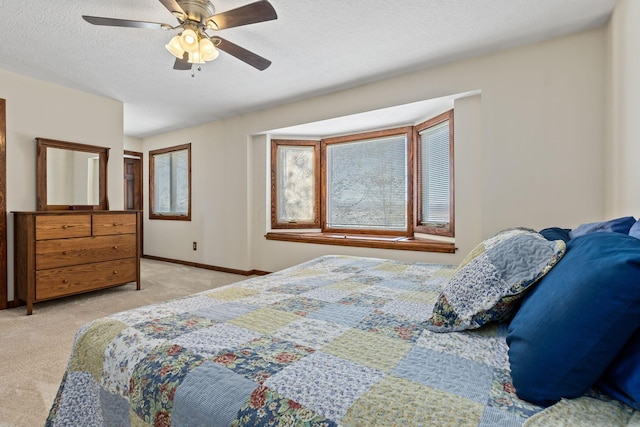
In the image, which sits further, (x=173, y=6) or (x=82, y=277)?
(x=82, y=277)

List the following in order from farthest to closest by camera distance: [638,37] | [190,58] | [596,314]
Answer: [190,58]
[638,37]
[596,314]

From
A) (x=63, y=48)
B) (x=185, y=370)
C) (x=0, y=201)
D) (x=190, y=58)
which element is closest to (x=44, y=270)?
(x=0, y=201)

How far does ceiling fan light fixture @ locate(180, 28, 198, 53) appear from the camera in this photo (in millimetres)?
1991

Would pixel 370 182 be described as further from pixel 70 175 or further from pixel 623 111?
pixel 70 175

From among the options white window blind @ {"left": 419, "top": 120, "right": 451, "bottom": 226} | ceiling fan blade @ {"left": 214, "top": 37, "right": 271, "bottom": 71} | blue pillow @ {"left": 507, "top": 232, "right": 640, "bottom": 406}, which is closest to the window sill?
white window blind @ {"left": 419, "top": 120, "right": 451, "bottom": 226}

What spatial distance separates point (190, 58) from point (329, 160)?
254cm

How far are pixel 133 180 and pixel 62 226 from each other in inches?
118

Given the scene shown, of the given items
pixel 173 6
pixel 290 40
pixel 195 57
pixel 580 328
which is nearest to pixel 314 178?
pixel 290 40

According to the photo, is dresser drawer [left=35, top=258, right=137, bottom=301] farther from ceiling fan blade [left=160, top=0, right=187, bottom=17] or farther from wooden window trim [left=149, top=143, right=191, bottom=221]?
ceiling fan blade [left=160, top=0, right=187, bottom=17]

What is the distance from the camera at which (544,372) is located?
0.67 meters

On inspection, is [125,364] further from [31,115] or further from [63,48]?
[31,115]

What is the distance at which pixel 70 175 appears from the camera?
3623 millimetres

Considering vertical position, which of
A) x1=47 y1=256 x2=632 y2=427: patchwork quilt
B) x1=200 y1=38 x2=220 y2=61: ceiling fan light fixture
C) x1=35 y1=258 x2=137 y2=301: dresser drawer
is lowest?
x1=35 y1=258 x2=137 y2=301: dresser drawer

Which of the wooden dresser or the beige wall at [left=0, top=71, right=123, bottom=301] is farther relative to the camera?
the beige wall at [left=0, top=71, right=123, bottom=301]
